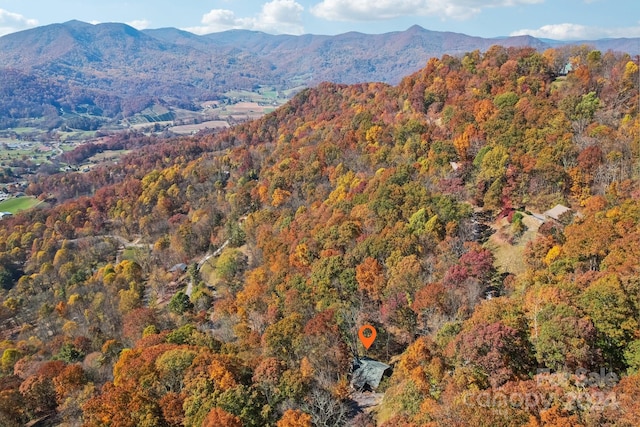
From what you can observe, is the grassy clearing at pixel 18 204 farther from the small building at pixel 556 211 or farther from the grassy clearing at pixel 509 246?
the small building at pixel 556 211

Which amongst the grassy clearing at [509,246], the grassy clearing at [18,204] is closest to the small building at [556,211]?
the grassy clearing at [509,246]

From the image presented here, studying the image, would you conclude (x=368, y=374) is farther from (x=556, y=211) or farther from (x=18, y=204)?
(x=18, y=204)

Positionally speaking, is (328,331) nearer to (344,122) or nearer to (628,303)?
(628,303)

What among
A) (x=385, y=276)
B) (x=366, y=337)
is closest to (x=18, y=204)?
(x=385, y=276)

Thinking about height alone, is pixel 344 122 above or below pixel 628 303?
above

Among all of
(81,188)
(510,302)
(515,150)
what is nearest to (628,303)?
(510,302)

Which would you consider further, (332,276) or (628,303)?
(332,276)

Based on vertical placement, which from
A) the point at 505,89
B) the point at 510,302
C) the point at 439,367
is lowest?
the point at 439,367
